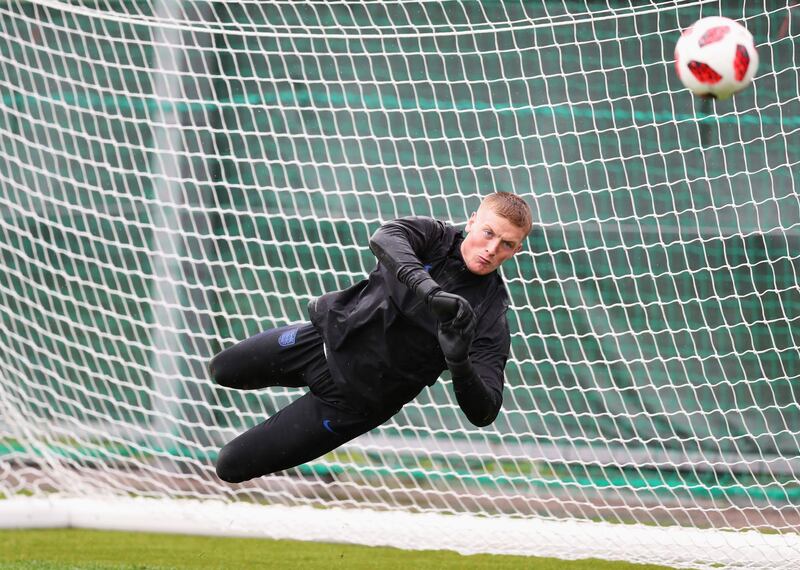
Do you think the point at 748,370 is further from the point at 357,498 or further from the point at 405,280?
the point at 405,280

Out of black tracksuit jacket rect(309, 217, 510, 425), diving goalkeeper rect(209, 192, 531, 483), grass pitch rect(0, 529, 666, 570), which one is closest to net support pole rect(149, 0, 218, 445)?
grass pitch rect(0, 529, 666, 570)

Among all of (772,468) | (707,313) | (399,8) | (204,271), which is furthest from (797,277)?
(204,271)

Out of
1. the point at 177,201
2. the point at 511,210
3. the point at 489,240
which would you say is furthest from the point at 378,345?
the point at 177,201

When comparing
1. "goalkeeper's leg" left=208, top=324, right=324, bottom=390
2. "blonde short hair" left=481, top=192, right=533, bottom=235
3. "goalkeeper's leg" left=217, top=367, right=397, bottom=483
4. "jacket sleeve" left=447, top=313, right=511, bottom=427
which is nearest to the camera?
"jacket sleeve" left=447, top=313, right=511, bottom=427

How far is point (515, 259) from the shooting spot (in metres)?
6.21

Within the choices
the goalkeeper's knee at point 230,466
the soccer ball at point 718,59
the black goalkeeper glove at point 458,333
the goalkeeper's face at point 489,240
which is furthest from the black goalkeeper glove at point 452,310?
the soccer ball at point 718,59

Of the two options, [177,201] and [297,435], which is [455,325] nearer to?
[297,435]

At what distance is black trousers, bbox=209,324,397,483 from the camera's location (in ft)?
12.0

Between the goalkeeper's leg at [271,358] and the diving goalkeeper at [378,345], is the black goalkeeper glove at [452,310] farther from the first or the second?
the goalkeeper's leg at [271,358]

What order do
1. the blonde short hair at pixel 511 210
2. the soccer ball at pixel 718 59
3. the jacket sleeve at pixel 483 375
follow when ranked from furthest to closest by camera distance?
the soccer ball at pixel 718 59 → the blonde short hair at pixel 511 210 → the jacket sleeve at pixel 483 375

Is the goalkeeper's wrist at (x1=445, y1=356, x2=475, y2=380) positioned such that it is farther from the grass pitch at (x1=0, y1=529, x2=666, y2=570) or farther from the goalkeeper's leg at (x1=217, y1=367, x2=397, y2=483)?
the grass pitch at (x1=0, y1=529, x2=666, y2=570)

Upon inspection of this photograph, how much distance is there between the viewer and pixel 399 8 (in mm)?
6387

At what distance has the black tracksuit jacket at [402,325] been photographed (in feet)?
11.4

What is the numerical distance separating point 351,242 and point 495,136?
1.13 m
